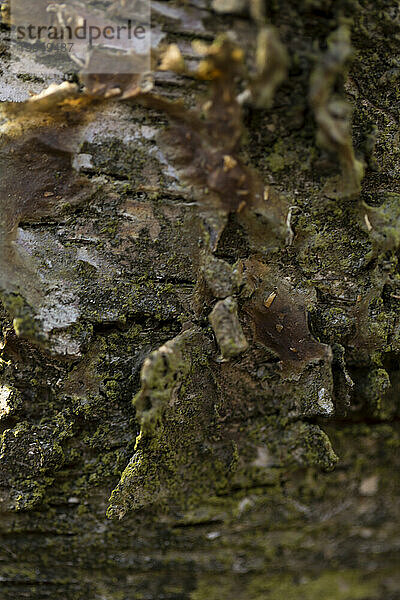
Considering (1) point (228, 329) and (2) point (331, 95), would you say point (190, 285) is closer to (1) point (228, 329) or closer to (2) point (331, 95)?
(1) point (228, 329)

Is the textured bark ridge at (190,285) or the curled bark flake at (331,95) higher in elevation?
the curled bark flake at (331,95)

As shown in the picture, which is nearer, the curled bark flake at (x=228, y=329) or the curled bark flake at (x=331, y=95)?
the curled bark flake at (x=331, y=95)

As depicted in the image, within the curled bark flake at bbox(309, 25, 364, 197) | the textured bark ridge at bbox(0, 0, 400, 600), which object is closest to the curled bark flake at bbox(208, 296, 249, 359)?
the textured bark ridge at bbox(0, 0, 400, 600)

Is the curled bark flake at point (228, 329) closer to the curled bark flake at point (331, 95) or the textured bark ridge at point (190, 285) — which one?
the textured bark ridge at point (190, 285)

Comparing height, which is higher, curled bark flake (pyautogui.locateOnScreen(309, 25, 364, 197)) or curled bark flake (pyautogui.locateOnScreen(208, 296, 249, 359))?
curled bark flake (pyautogui.locateOnScreen(309, 25, 364, 197))

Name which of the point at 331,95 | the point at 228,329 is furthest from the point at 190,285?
the point at 331,95

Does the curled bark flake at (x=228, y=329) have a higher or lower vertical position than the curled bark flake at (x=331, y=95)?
lower

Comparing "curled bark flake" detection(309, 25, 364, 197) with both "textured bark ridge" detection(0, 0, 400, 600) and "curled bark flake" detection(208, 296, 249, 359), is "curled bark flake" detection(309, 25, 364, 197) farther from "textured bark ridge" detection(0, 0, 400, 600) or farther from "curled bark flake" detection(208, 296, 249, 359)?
"curled bark flake" detection(208, 296, 249, 359)

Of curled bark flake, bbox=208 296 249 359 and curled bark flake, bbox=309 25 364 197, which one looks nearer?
curled bark flake, bbox=309 25 364 197

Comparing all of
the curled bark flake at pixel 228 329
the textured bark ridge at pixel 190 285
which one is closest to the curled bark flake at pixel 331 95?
the textured bark ridge at pixel 190 285
